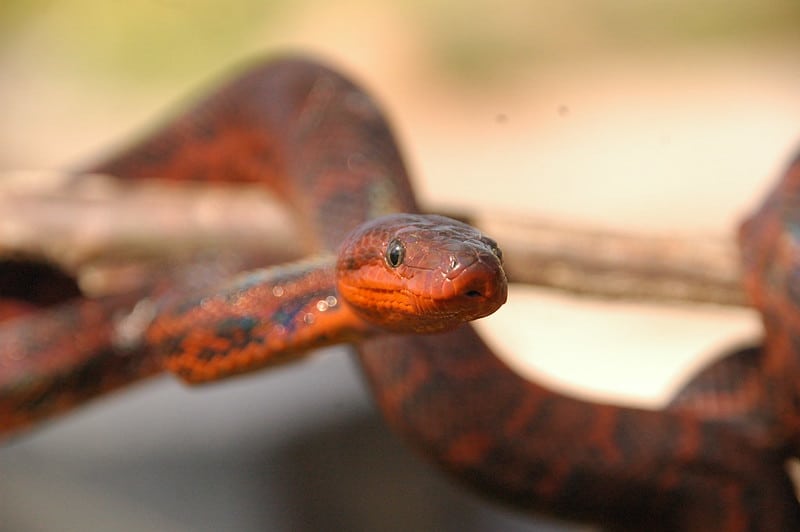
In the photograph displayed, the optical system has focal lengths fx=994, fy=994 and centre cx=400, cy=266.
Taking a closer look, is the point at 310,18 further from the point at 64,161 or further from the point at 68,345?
the point at 68,345

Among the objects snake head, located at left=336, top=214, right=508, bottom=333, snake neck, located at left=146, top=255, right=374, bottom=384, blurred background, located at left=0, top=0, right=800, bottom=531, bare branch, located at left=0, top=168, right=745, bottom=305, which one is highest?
snake head, located at left=336, top=214, right=508, bottom=333

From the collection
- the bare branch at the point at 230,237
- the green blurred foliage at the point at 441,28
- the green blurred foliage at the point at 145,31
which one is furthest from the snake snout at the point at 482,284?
the green blurred foliage at the point at 145,31

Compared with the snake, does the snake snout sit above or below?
above

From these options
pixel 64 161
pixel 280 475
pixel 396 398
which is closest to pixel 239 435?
pixel 280 475

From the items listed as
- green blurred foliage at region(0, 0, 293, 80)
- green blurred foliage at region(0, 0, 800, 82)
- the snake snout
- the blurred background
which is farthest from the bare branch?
green blurred foliage at region(0, 0, 293, 80)

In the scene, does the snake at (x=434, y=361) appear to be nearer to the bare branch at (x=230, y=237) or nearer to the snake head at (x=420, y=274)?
the snake head at (x=420, y=274)

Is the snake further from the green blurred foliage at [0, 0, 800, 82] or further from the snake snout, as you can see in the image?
the green blurred foliage at [0, 0, 800, 82]
